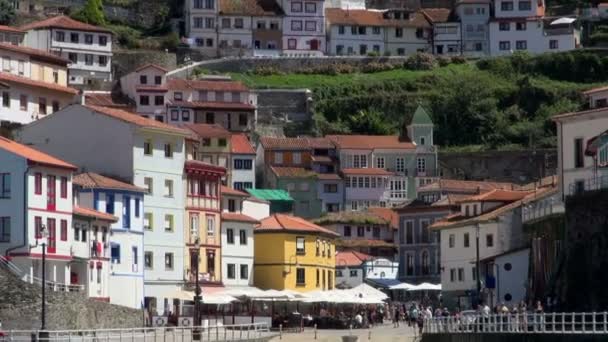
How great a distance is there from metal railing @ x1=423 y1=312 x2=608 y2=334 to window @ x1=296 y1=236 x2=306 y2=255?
29477 mm

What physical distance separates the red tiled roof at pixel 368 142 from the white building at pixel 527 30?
1092 inches

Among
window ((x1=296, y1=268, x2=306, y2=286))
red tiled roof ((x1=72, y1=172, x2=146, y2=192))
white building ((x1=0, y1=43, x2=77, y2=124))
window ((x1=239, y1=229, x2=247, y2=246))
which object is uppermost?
white building ((x1=0, y1=43, x2=77, y2=124))

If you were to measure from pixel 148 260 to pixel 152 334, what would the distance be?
22.7 m

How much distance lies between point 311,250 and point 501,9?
235ft

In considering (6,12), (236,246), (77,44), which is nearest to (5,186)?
(236,246)

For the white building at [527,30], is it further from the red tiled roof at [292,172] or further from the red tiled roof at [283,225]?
the red tiled roof at [283,225]

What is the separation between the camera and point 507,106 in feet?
583

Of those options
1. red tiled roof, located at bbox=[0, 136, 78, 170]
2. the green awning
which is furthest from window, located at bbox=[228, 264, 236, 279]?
the green awning

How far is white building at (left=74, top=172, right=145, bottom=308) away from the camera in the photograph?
334ft

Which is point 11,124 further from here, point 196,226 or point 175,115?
point 175,115

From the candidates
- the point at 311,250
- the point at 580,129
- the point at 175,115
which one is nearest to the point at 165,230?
the point at 311,250

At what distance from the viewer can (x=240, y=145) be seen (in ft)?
508

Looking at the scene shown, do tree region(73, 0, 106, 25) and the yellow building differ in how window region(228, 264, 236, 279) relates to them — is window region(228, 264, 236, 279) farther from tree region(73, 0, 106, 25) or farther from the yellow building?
tree region(73, 0, 106, 25)

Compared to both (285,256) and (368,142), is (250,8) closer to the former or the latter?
(368,142)
